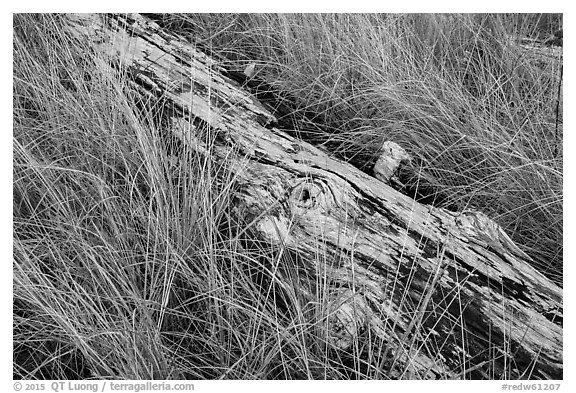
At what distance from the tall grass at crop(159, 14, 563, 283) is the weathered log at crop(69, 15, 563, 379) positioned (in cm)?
31

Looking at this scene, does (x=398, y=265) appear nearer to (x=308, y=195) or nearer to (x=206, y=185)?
(x=308, y=195)

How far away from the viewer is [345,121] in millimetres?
2400

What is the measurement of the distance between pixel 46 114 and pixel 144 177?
19.8 inches

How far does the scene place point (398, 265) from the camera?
1596 mm

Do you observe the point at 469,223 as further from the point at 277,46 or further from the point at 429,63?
the point at 277,46

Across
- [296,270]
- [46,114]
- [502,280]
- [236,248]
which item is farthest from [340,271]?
[46,114]

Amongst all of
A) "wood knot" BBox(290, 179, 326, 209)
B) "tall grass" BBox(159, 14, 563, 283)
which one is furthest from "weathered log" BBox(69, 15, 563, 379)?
"tall grass" BBox(159, 14, 563, 283)

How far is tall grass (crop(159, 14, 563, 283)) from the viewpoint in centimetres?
212

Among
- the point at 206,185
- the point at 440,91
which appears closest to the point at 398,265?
the point at 206,185

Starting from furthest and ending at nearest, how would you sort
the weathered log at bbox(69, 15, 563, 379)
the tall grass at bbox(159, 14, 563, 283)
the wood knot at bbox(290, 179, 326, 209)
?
the tall grass at bbox(159, 14, 563, 283) → the wood knot at bbox(290, 179, 326, 209) → the weathered log at bbox(69, 15, 563, 379)

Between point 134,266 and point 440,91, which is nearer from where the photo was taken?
point 134,266

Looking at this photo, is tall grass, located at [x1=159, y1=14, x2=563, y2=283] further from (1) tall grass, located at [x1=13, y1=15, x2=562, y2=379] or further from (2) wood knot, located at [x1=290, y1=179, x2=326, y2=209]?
(2) wood knot, located at [x1=290, y1=179, x2=326, y2=209]

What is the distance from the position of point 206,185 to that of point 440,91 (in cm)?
111

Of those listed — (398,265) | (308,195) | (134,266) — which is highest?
(308,195)
